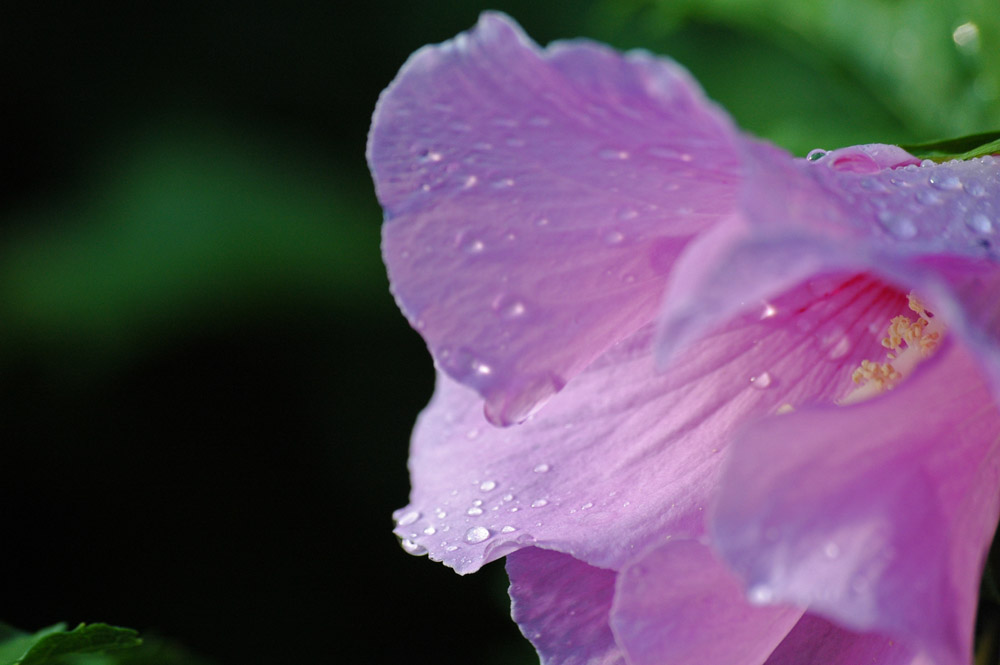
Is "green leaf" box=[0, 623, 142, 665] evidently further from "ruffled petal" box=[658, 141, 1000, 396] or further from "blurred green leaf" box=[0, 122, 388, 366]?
"blurred green leaf" box=[0, 122, 388, 366]

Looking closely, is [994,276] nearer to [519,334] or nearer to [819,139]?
[519,334]

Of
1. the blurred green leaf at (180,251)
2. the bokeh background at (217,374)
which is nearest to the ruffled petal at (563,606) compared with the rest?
the bokeh background at (217,374)

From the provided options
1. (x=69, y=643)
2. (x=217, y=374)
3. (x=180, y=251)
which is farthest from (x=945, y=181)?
(x=217, y=374)

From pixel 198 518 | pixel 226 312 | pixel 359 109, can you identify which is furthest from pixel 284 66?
pixel 198 518

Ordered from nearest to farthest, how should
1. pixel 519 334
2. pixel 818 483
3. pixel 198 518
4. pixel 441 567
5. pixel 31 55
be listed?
1. pixel 818 483
2. pixel 519 334
3. pixel 441 567
4. pixel 198 518
5. pixel 31 55

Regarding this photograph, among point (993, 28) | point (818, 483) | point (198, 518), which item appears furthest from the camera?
point (198, 518)

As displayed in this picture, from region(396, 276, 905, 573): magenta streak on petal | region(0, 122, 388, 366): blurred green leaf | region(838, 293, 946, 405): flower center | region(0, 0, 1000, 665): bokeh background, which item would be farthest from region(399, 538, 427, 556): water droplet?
region(0, 122, 388, 366): blurred green leaf
